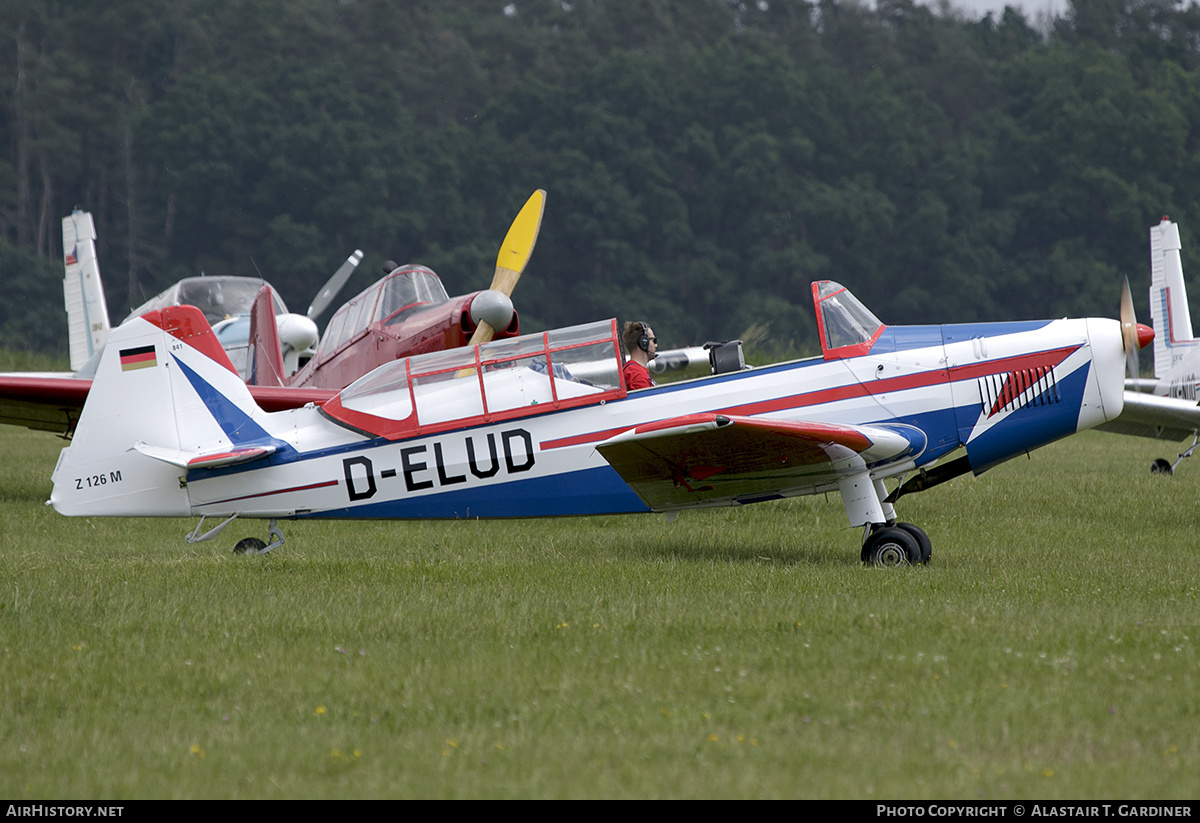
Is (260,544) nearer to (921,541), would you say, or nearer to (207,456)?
(207,456)

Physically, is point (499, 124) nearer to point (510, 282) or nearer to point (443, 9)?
point (443, 9)

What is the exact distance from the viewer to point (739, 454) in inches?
331

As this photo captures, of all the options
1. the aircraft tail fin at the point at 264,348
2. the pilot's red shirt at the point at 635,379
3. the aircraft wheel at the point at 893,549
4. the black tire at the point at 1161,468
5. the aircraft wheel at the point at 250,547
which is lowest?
the black tire at the point at 1161,468

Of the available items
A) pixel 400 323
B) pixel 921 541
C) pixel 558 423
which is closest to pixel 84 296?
pixel 400 323

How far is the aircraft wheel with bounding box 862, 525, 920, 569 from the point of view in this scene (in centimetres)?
850

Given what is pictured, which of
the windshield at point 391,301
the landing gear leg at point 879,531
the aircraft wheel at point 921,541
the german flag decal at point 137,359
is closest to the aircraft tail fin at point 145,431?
the german flag decal at point 137,359

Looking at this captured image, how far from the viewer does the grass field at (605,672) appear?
14.3 ft

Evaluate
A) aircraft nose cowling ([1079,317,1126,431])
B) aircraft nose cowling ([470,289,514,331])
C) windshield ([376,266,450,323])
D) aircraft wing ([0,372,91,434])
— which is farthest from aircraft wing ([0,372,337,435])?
aircraft nose cowling ([1079,317,1126,431])

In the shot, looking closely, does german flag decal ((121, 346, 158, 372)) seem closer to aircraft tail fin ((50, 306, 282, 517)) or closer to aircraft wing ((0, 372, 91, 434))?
aircraft tail fin ((50, 306, 282, 517))

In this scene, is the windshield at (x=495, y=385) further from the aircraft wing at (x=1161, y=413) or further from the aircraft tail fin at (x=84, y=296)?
the aircraft tail fin at (x=84, y=296)

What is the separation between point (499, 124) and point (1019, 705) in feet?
195

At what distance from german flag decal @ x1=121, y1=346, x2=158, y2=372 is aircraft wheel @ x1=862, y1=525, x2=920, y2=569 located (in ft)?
17.4

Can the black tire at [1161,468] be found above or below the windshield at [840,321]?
below

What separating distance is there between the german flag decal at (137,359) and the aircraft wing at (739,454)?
3.43m
